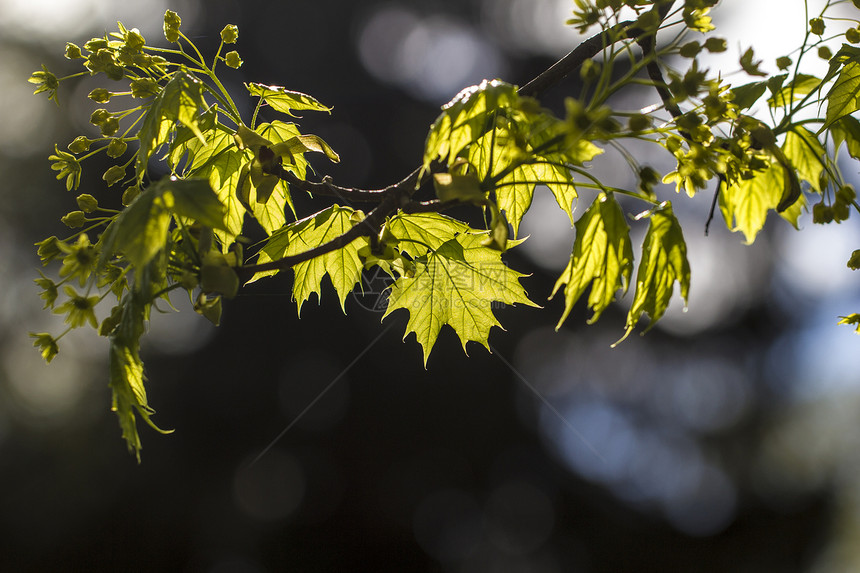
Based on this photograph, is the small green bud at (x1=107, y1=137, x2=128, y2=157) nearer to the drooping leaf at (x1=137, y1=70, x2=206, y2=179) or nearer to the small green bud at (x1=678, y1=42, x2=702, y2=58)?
the drooping leaf at (x1=137, y1=70, x2=206, y2=179)

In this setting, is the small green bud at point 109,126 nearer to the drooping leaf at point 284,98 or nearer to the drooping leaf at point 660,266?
the drooping leaf at point 284,98

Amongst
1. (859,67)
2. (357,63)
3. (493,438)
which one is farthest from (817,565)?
(859,67)

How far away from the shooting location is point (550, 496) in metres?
4.36

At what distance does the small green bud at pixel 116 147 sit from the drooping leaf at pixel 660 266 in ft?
1.94

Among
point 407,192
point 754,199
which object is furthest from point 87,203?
point 754,199

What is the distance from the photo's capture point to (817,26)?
2.12ft


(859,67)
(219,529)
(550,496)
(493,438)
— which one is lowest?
(219,529)

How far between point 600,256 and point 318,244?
0.38 meters

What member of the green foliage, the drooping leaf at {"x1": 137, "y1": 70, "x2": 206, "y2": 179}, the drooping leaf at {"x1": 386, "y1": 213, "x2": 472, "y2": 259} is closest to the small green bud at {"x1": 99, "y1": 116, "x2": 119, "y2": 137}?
the green foliage

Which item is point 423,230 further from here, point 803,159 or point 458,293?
point 803,159

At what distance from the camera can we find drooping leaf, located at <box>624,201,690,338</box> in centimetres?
61

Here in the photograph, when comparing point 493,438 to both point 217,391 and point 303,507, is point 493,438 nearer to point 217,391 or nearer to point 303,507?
point 303,507

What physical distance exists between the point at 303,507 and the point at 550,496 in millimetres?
1764

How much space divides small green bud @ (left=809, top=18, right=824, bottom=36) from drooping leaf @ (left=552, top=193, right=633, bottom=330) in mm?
316
